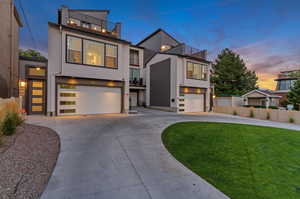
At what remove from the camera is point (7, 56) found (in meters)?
8.70

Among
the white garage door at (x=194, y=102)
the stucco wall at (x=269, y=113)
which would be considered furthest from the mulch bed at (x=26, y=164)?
the stucco wall at (x=269, y=113)

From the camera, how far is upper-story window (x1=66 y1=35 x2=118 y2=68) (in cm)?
972

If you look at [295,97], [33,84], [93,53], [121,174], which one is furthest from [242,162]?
[295,97]

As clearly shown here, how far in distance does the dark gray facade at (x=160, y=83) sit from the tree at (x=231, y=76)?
1563cm

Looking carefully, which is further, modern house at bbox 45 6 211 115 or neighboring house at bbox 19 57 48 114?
neighboring house at bbox 19 57 48 114

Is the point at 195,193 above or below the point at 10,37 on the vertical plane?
below

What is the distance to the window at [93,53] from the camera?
10141 mm

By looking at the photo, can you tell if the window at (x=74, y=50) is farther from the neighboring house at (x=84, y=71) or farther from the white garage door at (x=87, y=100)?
the white garage door at (x=87, y=100)

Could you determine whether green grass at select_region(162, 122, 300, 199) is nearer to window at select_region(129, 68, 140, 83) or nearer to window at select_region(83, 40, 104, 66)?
window at select_region(83, 40, 104, 66)

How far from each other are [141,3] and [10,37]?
13.7 metres

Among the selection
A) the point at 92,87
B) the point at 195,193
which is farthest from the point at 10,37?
the point at 195,193

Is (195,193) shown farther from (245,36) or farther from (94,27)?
(245,36)

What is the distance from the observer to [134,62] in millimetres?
18812

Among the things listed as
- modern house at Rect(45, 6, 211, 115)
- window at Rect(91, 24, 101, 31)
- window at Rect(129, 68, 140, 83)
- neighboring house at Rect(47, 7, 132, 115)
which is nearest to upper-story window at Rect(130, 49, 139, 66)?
window at Rect(129, 68, 140, 83)
